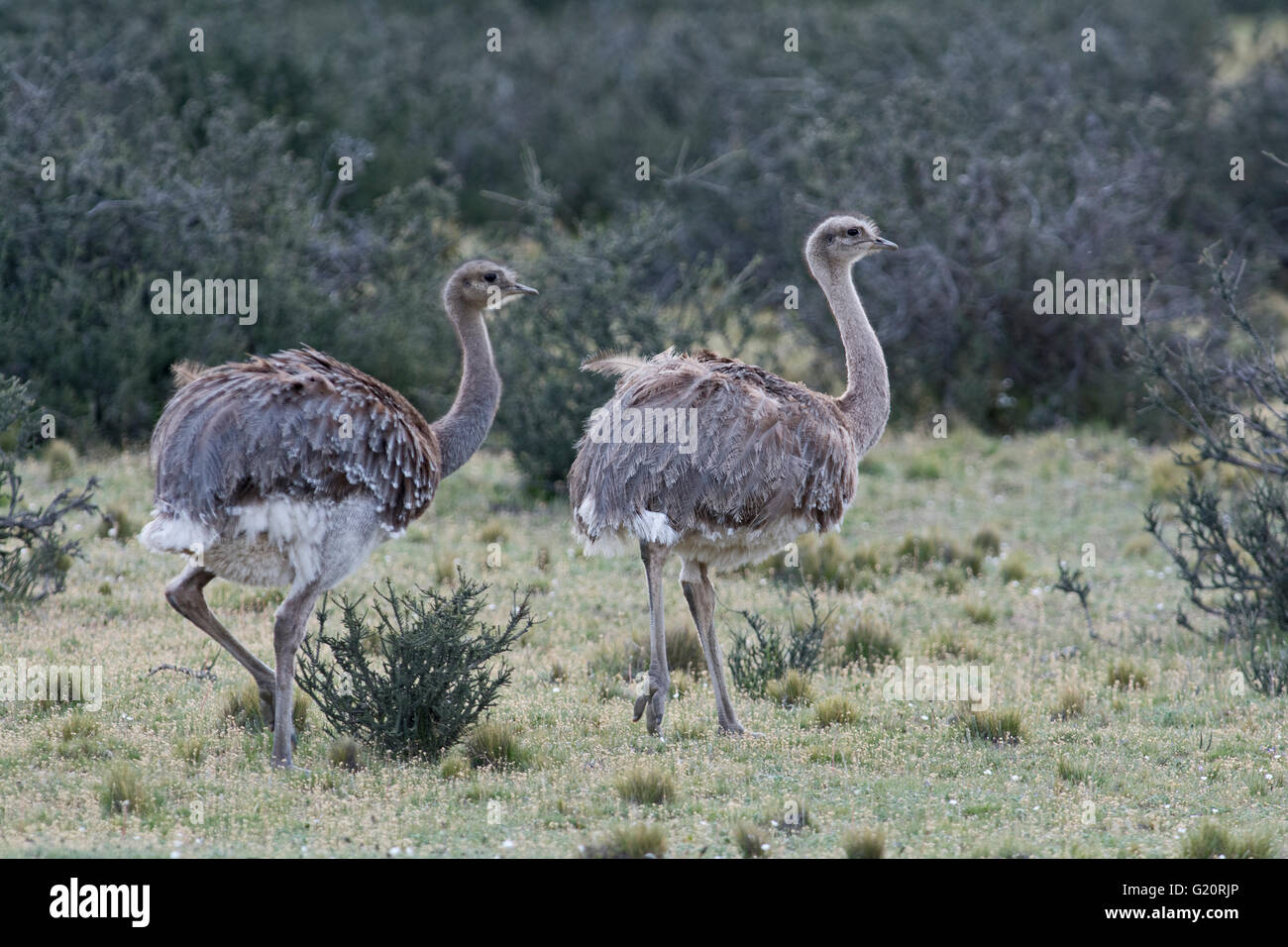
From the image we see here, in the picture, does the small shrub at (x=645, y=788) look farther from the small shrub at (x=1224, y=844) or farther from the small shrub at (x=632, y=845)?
the small shrub at (x=1224, y=844)

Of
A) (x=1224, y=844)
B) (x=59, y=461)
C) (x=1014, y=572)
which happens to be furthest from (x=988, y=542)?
(x=59, y=461)

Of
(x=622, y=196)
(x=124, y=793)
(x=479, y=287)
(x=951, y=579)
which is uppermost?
(x=622, y=196)

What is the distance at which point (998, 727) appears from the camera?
7402 mm

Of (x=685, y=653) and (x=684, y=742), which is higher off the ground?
(x=685, y=653)

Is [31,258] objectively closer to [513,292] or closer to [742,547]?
[513,292]

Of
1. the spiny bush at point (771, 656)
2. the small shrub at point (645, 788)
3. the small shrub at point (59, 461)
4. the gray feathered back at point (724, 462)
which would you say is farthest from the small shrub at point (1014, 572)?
the small shrub at point (59, 461)

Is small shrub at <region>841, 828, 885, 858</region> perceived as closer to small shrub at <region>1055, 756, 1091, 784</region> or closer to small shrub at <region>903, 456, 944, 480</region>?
small shrub at <region>1055, 756, 1091, 784</region>

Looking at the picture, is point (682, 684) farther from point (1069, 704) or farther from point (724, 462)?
point (1069, 704)

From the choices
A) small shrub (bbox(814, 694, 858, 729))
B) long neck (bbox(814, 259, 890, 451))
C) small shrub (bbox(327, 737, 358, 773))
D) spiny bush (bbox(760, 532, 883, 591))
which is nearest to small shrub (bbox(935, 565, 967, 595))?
spiny bush (bbox(760, 532, 883, 591))

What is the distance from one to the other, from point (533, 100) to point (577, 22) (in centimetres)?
814

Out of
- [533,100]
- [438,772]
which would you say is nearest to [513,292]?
[438,772]

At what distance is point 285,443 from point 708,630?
2.21 m

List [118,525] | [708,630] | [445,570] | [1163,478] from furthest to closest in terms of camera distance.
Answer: [1163,478] < [118,525] < [445,570] < [708,630]

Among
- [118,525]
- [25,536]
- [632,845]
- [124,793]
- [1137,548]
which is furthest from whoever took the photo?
[1137,548]
